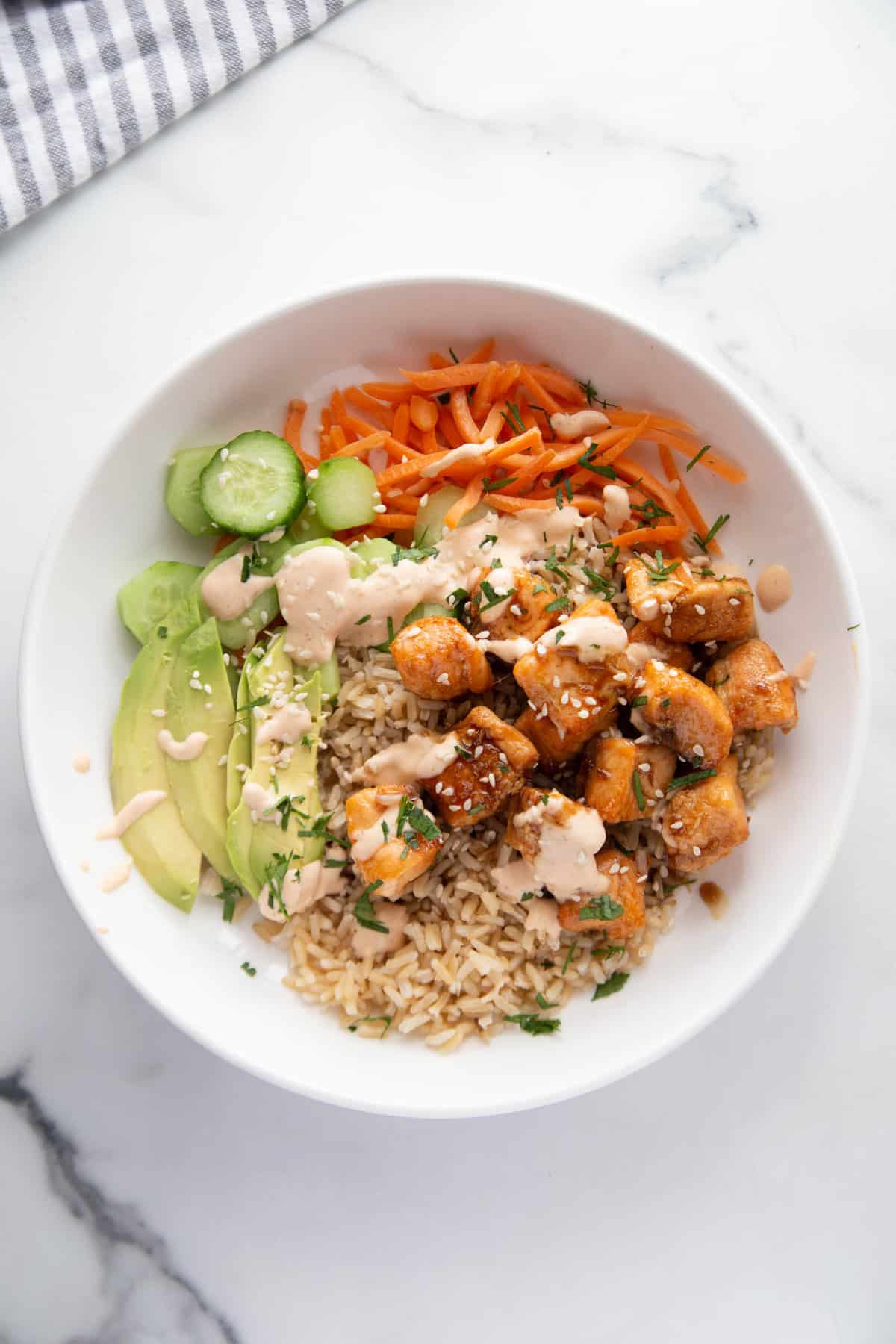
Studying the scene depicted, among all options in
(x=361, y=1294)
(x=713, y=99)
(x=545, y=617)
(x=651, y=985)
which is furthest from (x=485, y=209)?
(x=361, y=1294)

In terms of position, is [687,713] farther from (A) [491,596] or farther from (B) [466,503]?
(B) [466,503]

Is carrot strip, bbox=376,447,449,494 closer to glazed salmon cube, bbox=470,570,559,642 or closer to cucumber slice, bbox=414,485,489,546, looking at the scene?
cucumber slice, bbox=414,485,489,546

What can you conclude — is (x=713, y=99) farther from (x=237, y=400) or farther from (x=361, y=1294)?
(x=361, y=1294)

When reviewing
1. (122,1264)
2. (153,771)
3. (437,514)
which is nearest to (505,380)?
(437,514)

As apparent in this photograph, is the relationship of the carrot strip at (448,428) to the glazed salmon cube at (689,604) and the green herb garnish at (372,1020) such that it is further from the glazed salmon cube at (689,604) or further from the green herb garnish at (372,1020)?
the green herb garnish at (372,1020)

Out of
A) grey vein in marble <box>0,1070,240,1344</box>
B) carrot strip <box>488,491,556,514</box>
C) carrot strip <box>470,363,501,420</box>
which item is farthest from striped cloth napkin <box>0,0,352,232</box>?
grey vein in marble <box>0,1070,240,1344</box>

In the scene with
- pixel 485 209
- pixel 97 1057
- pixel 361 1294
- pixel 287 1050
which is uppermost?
pixel 485 209
